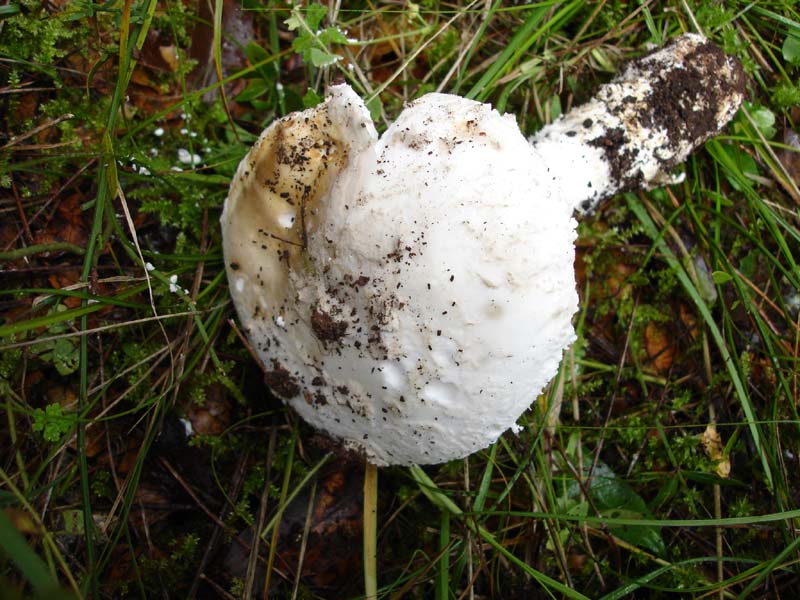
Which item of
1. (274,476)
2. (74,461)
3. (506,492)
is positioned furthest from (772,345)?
(74,461)

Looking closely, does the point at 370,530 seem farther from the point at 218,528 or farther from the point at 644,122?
the point at 644,122

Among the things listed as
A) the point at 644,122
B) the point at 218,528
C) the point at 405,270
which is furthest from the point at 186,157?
the point at 644,122

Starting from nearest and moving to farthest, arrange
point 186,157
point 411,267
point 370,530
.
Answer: point 411,267 → point 370,530 → point 186,157

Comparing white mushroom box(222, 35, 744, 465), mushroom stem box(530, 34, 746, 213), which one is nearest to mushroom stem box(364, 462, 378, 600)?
white mushroom box(222, 35, 744, 465)

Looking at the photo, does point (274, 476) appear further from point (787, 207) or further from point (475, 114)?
point (787, 207)

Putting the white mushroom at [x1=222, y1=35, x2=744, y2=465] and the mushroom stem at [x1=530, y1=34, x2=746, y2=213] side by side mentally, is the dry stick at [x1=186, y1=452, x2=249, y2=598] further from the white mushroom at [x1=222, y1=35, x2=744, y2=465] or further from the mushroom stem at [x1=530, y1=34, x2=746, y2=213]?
the mushroom stem at [x1=530, y1=34, x2=746, y2=213]

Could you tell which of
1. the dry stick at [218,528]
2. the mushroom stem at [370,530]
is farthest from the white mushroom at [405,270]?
the dry stick at [218,528]
